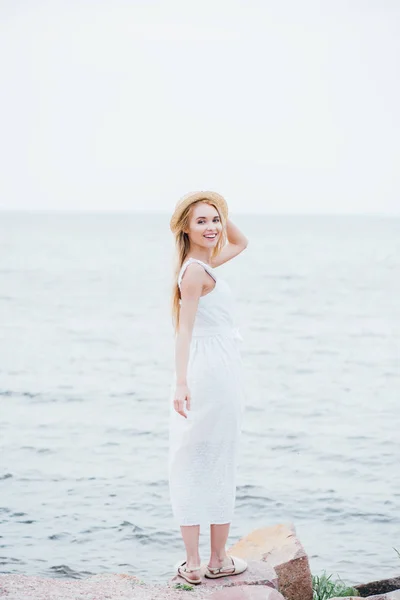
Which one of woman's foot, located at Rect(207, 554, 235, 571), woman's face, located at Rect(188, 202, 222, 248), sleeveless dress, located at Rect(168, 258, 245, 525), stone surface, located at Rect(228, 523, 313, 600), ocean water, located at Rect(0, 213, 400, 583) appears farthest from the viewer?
ocean water, located at Rect(0, 213, 400, 583)

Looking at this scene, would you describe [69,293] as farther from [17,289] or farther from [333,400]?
[333,400]

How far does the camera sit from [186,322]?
480cm

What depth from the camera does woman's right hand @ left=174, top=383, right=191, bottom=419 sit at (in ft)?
15.5

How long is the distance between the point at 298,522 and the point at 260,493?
760mm

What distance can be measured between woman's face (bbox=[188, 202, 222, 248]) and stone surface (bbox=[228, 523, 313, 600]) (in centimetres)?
190

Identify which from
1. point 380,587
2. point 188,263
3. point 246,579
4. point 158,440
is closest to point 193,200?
point 188,263

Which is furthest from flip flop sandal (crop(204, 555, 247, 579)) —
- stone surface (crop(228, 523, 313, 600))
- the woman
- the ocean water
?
the ocean water

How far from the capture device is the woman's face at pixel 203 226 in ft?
16.2

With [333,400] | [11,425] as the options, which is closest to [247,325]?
[333,400]

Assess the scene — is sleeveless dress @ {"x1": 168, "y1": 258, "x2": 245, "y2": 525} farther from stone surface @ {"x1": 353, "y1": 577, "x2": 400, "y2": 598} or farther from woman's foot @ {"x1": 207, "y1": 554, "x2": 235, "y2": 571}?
stone surface @ {"x1": 353, "y1": 577, "x2": 400, "y2": 598}

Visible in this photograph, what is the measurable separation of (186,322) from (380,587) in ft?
7.91

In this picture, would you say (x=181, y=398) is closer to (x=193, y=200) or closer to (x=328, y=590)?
(x=193, y=200)

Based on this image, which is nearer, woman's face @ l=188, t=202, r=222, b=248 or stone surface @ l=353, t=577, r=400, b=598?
woman's face @ l=188, t=202, r=222, b=248

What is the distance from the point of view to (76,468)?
31.4 ft
